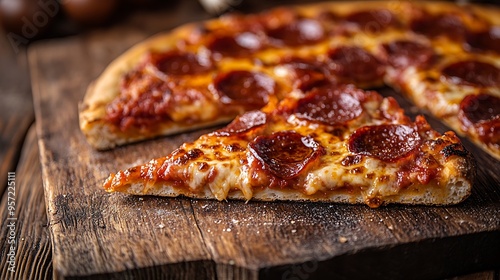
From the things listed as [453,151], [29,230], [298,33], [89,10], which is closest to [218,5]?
[89,10]

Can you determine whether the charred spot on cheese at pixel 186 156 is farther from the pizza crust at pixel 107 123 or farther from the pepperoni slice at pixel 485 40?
the pepperoni slice at pixel 485 40

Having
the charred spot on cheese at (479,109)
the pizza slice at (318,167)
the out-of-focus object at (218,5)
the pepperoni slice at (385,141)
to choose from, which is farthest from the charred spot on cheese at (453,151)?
the out-of-focus object at (218,5)

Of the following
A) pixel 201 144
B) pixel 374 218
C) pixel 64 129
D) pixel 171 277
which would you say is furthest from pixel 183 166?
pixel 64 129

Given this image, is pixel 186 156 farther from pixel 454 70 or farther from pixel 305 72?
pixel 454 70

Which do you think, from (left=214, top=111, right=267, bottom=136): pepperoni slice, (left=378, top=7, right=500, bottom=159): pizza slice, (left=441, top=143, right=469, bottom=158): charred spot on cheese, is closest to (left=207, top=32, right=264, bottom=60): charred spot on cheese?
(left=378, top=7, right=500, bottom=159): pizza slice

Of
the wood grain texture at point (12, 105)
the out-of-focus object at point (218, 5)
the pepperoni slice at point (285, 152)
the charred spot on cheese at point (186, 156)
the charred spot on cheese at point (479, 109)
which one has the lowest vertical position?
the wood grain texture at point (12, 105)

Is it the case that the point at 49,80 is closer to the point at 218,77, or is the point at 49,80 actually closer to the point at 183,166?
the point at 218,77

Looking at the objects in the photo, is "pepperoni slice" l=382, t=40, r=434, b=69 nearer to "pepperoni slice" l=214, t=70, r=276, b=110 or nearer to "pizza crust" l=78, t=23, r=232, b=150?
"pepperoni slice" l=214, t=70, r=276, b=110

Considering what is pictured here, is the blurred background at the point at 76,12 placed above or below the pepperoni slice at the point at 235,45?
below
